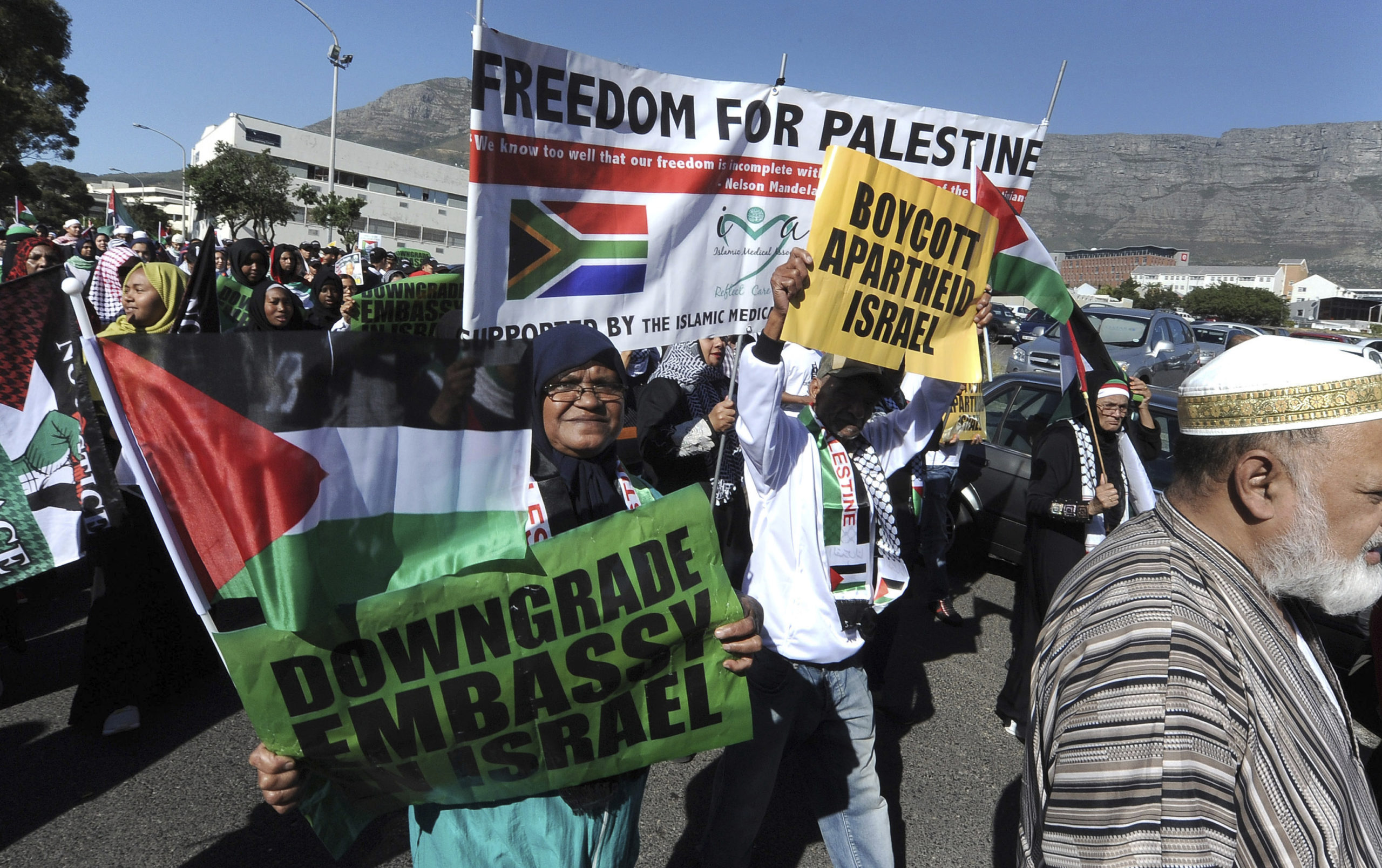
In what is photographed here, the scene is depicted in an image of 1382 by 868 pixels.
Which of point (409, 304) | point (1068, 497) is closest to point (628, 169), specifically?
point (409, 304)

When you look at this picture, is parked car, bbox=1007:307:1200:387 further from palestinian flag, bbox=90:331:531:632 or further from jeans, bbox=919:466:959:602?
palestinian flag, bbox=90:331:531:632

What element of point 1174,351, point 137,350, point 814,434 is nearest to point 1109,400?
point 814,434

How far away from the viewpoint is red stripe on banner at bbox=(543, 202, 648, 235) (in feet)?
9.08

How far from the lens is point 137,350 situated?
5.12 ft

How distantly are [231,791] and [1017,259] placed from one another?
12.8 ft

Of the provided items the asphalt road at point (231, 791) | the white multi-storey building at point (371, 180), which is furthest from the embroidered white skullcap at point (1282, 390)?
the white multi-storey building at point (371, 180)

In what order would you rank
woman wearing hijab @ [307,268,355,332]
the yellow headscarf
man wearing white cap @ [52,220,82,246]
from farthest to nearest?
man wearing white cap @ [52,220,82,246] < woman wearing hijab @ [307,268,355,332] < the yellow headscarf

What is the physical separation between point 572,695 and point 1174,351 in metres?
18.5

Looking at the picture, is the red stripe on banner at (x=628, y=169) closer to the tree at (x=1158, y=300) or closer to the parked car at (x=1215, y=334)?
the parked car at (x=1215, y=334)

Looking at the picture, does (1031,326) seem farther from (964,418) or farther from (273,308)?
(273,308)

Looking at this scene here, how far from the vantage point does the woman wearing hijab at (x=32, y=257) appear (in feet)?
21.9

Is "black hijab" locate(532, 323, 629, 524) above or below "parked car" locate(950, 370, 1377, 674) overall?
above

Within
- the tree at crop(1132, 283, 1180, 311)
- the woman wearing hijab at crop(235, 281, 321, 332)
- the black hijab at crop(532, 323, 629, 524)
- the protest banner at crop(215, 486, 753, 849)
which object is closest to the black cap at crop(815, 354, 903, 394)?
the black hijab at crop(532, 323, 629, 524)

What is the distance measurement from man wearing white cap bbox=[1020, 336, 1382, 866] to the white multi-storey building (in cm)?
6791
